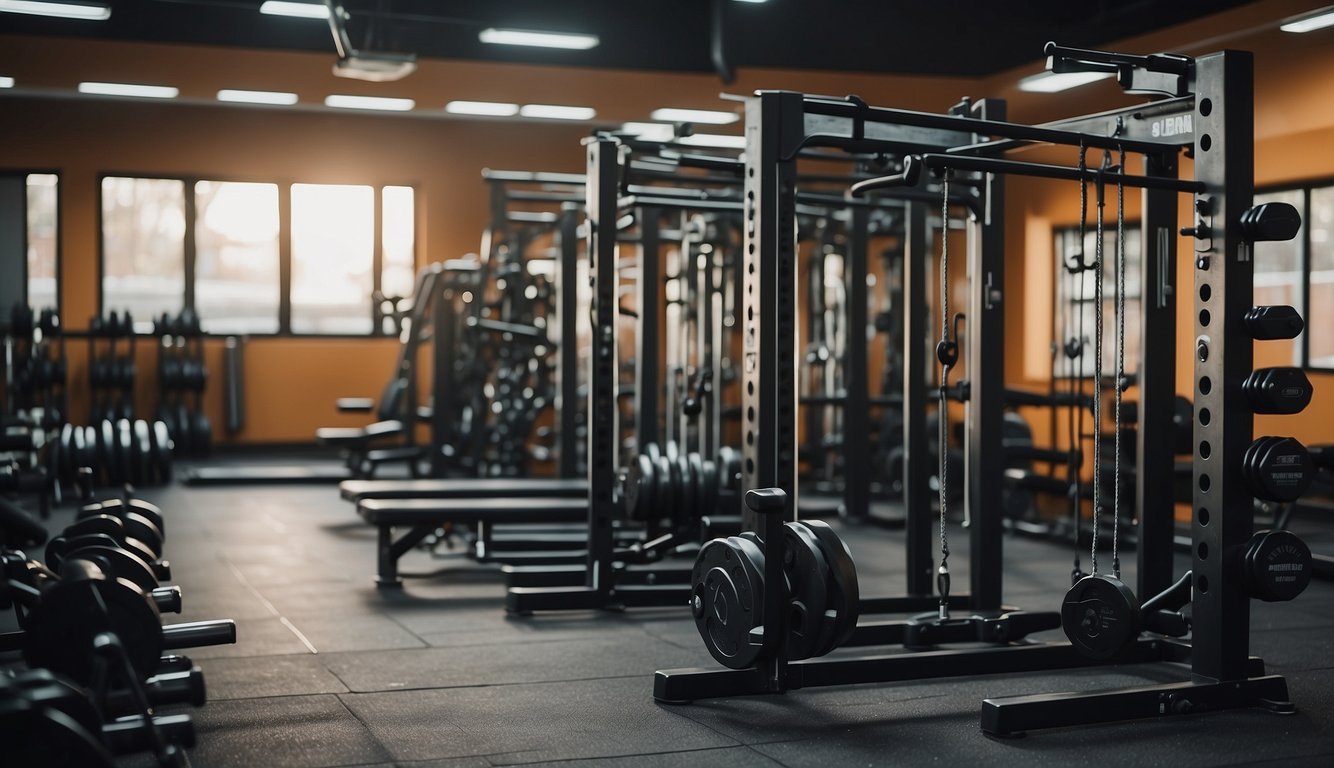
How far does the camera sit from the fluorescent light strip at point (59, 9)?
A: 7.14 m

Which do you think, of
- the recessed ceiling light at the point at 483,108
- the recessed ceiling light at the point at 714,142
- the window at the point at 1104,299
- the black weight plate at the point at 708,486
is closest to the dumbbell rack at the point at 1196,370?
the recessed ceiling light at the point at 714,142

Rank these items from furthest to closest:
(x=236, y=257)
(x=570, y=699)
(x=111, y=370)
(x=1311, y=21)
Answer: (x=236, y=257) → (x=111, y=370) → (x=1311, y=21) → (x=570, y=699)

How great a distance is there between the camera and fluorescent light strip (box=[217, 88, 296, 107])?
385 inches

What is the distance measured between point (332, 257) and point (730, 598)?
898 cm

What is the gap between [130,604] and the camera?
254 cm

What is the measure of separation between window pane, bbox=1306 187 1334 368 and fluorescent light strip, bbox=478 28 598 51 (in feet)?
13.9

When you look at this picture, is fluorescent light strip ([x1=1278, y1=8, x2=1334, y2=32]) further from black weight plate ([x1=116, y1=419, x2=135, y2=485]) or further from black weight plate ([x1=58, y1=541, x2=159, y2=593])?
black weight plate ([x1=116, y1=419, x2=135, y2=485])

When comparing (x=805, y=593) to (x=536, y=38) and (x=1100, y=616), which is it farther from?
(x=536, y=38)

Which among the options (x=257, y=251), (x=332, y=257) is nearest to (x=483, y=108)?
(x=332, y=257)

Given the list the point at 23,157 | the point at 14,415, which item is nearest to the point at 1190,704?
the point at 14,415

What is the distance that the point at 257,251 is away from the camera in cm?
1114

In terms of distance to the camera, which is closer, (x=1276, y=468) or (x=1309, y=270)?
(x=1276, y=468)

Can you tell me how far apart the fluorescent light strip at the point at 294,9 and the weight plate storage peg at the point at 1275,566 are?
5.71 meters

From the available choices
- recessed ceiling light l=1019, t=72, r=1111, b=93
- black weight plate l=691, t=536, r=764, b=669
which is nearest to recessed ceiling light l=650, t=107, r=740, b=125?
recessed ceiling light l=1019, t=72, r=1111, b=93
